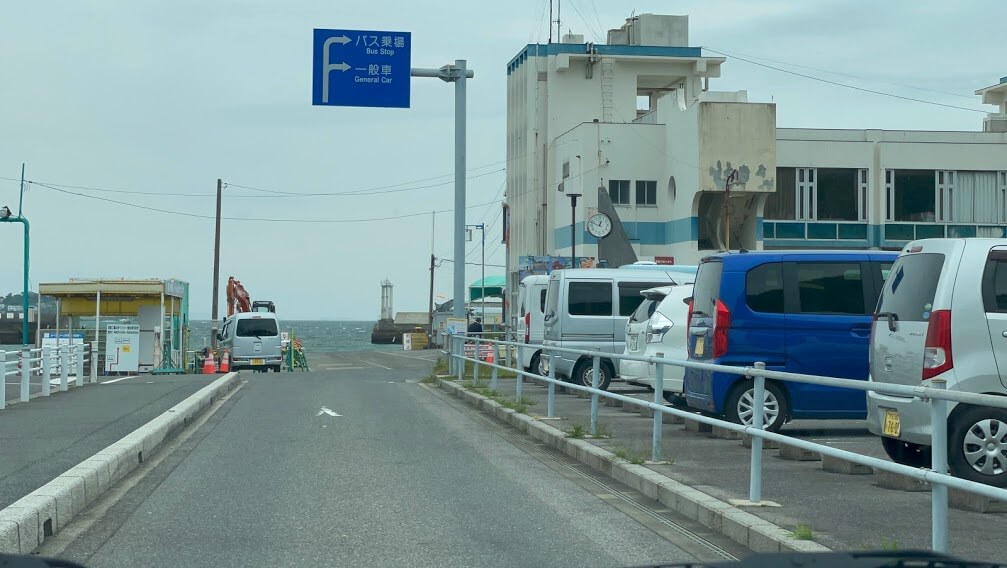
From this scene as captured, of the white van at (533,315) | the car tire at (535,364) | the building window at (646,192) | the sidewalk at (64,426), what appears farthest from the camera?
the building window at (646,192)

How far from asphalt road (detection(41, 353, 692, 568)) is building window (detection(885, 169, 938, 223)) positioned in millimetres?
43677

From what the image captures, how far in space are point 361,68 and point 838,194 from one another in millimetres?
35432

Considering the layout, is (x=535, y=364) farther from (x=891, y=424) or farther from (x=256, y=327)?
(x=256, y=327)

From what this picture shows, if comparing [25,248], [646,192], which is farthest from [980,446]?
[646,192]

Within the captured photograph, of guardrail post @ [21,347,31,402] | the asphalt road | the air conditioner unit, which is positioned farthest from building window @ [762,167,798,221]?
the asphalt road

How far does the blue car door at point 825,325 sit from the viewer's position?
1224 centimetres

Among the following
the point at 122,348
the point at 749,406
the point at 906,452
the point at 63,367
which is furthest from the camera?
the point at 122,348

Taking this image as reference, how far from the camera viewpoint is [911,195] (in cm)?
5416

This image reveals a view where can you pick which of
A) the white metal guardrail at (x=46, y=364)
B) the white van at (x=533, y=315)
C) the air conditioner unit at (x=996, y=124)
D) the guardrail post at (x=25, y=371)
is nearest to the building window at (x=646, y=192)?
the air conditioner unit at (x=996, y=124)

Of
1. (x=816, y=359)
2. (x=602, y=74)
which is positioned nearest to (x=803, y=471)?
(x=816, y=359)

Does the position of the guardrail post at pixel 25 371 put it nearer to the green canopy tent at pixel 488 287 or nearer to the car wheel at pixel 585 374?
the car wheel at pixel 585 374

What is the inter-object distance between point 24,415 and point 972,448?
42.7ft

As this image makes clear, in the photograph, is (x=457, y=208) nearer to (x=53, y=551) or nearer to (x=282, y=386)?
(x=282, y=386)

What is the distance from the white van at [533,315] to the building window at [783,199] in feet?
106
